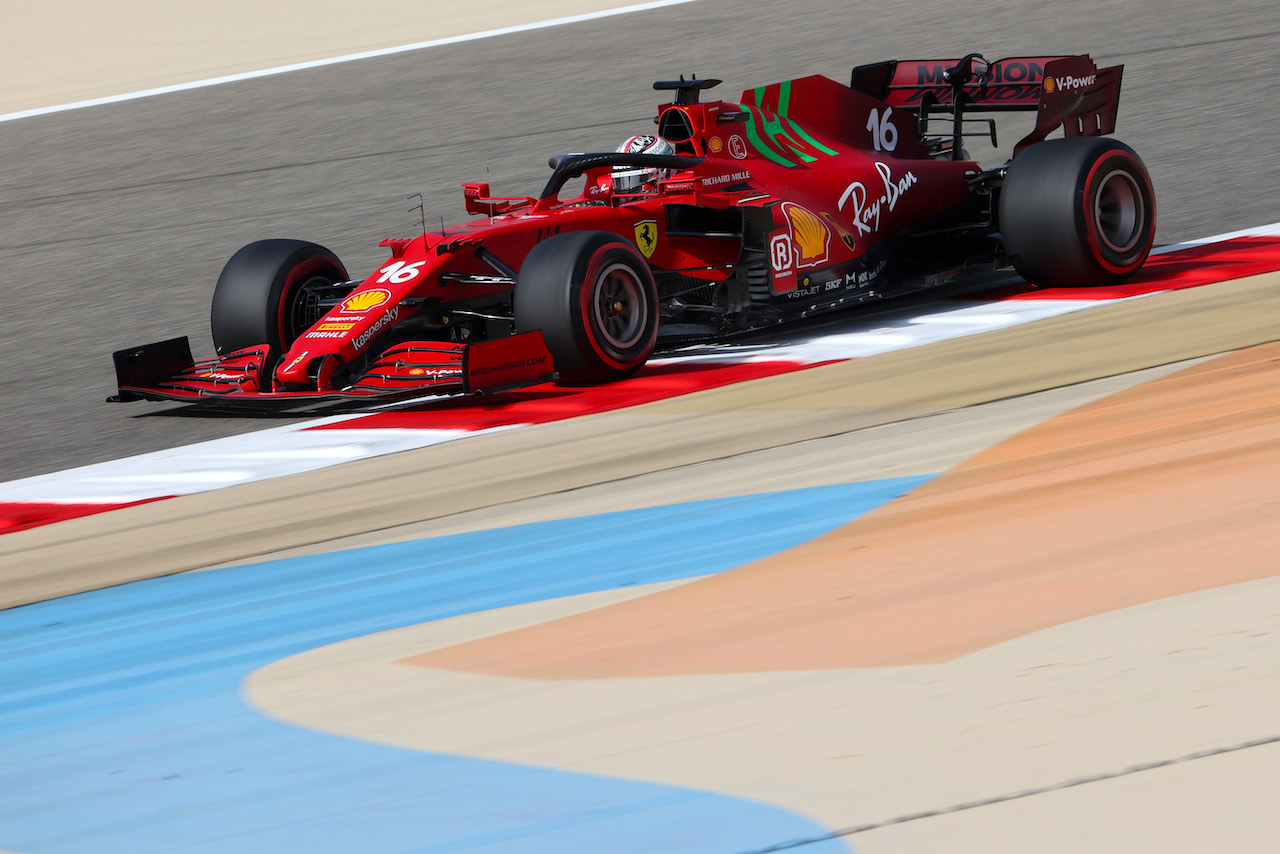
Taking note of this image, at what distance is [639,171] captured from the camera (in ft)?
28.8

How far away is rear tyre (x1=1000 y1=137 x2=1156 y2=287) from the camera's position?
8695 millimetres

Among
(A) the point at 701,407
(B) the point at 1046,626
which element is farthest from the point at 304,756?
(A) the point at 701,407

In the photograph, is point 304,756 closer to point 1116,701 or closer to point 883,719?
point 883,719

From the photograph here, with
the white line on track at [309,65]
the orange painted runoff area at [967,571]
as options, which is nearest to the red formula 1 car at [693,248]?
the orange painted runoff area at [967,571]

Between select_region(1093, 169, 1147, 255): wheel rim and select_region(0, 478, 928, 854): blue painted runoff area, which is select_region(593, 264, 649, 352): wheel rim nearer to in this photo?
select_region(0, 478, 928, 854): blue painted runoff area

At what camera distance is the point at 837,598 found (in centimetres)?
409

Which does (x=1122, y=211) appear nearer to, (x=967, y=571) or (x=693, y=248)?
(x=693, y=248)

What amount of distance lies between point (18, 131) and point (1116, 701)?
2074 centimetres

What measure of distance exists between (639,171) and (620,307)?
127cm

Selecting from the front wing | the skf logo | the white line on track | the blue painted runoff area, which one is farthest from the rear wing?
the white line on track

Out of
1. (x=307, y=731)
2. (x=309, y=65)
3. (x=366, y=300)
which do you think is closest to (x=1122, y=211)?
(x=366, y=300)

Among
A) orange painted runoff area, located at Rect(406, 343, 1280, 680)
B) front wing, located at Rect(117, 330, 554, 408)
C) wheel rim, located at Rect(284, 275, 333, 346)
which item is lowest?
orange painted runoff area, located at Rect(406, 343, 1280, 680)

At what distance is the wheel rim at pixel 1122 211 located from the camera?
9.00 m

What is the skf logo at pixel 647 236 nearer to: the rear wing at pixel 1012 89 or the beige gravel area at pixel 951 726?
the rear wing at pixel 1012 89
